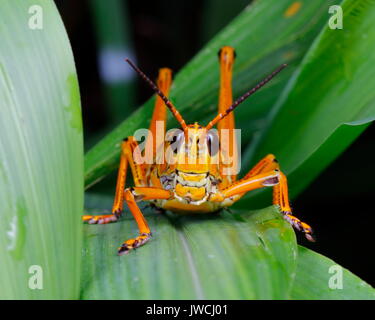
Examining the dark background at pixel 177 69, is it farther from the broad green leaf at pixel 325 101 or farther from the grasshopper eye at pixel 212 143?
the grasshopper eye at pixel 212 143

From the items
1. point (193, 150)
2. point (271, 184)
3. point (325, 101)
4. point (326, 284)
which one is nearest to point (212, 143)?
point (193, 150)

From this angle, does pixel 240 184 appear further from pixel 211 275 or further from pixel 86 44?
pixel 86 44

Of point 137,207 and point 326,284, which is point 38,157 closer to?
point 137,207

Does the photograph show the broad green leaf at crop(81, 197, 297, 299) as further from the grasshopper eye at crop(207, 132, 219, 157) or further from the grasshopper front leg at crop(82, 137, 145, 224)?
the grasshopper eye at crop(207, 132, 219, 157)

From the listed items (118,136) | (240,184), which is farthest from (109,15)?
(240,184)

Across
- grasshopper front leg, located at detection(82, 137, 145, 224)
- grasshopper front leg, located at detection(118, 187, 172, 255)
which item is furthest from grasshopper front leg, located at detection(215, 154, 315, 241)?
grasshopper front leg, located at detection(82, 137, 145, 224)
